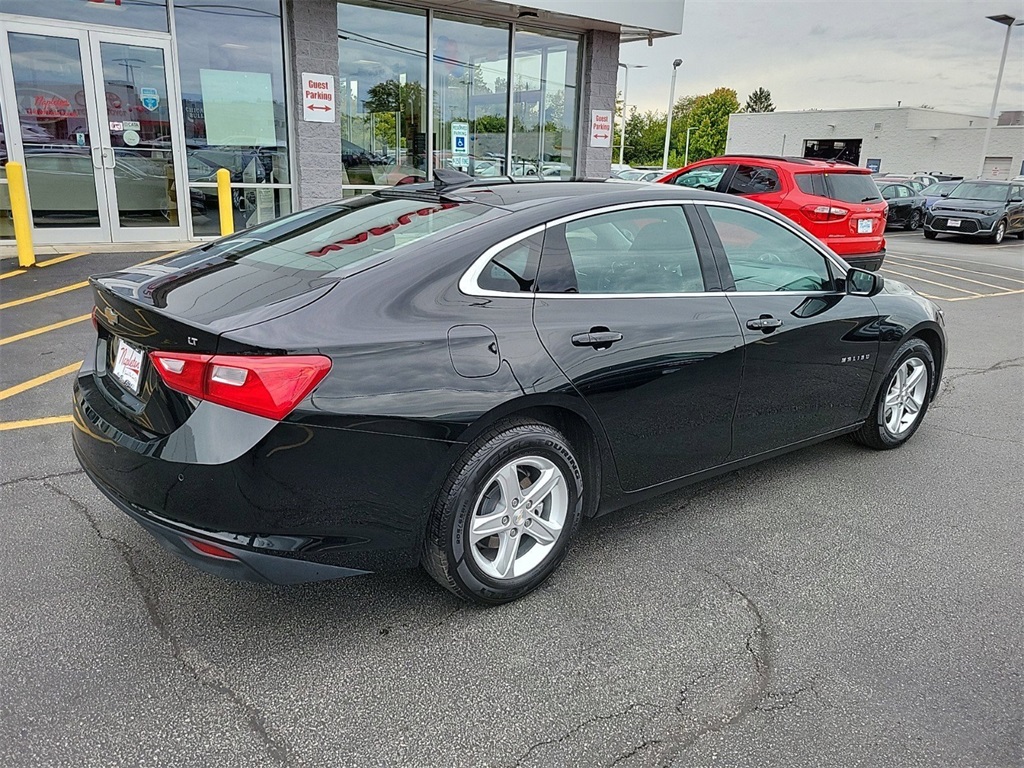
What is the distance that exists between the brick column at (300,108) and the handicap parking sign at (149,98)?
1800 millimetres

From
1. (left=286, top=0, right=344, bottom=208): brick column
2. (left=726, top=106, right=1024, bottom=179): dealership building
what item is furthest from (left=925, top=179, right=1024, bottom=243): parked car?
(left=726, top=106, right=1024, bottom=179): dealership building

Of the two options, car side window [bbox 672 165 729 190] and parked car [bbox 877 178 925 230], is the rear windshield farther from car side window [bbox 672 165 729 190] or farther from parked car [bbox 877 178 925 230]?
parked car [bbox 877 178 925 230]

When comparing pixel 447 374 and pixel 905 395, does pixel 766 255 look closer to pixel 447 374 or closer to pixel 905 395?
pixel 905 395

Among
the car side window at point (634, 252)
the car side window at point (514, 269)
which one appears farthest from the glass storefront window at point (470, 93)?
the car side window at point (514, 269)

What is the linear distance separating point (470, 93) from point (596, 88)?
2.43 metres

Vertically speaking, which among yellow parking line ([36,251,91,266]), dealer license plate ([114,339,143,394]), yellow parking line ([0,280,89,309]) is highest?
dealer license plate ([114,339,143,394])

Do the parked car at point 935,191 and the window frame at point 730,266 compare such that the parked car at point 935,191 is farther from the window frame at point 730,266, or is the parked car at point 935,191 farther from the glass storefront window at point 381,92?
the window frame at point 730,266

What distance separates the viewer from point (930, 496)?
420 centimetres

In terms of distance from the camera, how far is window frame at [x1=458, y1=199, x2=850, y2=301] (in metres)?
2.91

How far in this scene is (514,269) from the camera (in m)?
3.01

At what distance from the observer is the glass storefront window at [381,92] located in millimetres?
11555

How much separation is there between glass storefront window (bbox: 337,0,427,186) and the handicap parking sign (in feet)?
8.13

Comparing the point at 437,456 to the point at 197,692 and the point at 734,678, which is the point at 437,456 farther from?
the point at 734,678

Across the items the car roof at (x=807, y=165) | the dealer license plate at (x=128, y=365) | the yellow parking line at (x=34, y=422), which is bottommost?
the yellow parking line at (x=34, y=422)
